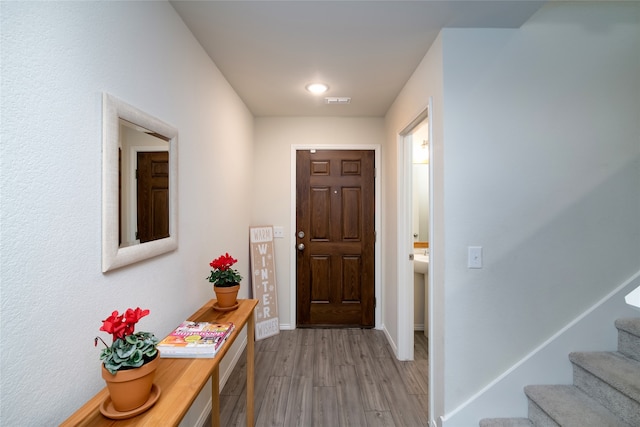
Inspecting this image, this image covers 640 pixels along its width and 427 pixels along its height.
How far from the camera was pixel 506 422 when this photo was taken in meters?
1.64

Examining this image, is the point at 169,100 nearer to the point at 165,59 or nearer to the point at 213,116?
the point at 165,59

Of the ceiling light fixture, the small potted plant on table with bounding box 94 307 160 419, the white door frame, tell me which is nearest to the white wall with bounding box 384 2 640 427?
the white door frame

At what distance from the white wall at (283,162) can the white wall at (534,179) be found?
1673 millimetres

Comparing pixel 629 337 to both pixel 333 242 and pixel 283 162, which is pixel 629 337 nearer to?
pixel 333 242

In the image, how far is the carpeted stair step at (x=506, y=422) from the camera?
1623mm

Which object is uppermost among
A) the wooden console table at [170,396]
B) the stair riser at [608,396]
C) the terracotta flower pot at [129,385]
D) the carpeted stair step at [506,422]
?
the terracotta flower pot at [129,385]

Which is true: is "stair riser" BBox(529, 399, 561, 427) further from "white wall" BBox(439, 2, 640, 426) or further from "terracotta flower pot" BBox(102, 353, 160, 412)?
"terracotta flower pot" BBox(102, 353, 160, 412)

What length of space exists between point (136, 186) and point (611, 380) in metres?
2.46

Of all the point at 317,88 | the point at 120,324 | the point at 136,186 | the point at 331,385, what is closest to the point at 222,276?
the point at 136,186

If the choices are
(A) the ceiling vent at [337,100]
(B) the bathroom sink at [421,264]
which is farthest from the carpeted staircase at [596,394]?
(A) the ceiling vent at [337,100]

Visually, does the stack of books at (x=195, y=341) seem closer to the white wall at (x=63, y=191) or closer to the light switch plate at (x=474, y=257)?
the white wall at (x=63, y=191)

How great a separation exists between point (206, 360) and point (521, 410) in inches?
71.6

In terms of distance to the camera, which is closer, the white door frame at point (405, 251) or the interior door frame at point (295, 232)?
the white door frame at point (405, 251)

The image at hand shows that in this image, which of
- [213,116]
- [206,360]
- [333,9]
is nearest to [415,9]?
[333,9]
